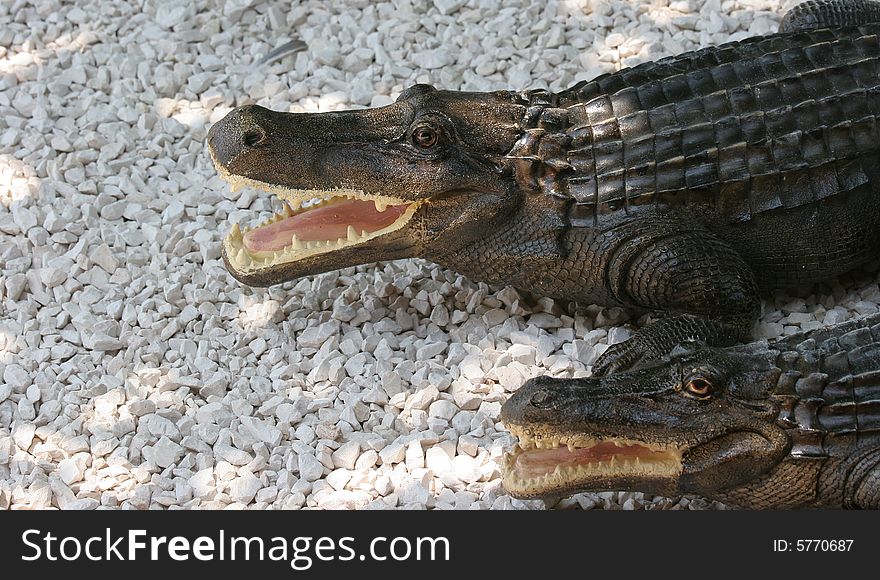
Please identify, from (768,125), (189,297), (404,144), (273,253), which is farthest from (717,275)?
(189,297)

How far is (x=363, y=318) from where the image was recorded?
4.48 m

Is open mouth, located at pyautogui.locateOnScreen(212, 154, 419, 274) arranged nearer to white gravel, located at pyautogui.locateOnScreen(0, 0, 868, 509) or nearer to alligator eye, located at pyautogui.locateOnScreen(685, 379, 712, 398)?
white gravel, located at pyautogui.locateOnScreen(0, 0, 868, 509)

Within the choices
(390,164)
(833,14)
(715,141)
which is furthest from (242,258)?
(833,14)

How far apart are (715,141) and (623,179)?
0.35m

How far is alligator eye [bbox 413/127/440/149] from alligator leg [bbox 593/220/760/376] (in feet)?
2.41

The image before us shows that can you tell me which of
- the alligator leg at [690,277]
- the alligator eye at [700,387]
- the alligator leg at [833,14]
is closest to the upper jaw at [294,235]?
the alligator leg at [690,277]

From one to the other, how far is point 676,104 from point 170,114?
2.38m

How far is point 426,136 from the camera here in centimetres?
414

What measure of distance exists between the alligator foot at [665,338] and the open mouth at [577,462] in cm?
52

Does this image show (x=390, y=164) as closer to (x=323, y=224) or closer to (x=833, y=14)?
(x=323, y=224)

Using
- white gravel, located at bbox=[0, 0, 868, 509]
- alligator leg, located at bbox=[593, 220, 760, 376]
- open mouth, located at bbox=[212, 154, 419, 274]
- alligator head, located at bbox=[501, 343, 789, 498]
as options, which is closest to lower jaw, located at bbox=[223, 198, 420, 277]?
open mouth, located at bbox=[212, 154, 419, 274]

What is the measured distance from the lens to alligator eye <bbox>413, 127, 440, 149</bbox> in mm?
4129

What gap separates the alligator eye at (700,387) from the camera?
3414 mm

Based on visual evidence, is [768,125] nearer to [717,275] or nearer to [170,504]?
[717,275]
